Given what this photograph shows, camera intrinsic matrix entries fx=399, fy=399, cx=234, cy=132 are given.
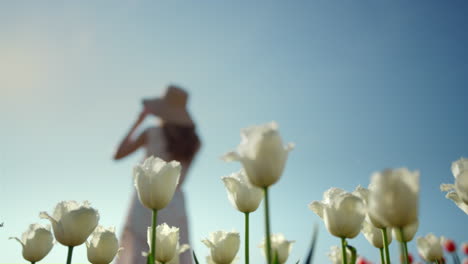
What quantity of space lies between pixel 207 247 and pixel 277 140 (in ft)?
3.59

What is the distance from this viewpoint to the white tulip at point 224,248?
6.83 ft

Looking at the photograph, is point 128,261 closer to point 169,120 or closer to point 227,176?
point 169,120

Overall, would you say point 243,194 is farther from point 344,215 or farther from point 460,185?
point 460,185

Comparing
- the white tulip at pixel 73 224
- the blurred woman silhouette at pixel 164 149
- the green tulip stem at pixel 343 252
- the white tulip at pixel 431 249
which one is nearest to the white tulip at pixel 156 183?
the white tulip at pixel 73 224

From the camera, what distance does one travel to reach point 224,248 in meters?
2.09

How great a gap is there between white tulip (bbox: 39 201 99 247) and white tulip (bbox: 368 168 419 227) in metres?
1.28

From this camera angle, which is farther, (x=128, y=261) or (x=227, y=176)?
(x=128, y=261)

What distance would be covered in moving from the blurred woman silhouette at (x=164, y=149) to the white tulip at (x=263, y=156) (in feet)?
22.8

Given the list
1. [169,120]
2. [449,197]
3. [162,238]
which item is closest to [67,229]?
[162,238]

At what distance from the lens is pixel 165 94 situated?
1241 centimetres

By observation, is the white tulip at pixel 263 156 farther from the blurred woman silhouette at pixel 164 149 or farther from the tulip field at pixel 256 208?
the blurred woman silhouette at pixel 164 149

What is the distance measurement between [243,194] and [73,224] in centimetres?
79

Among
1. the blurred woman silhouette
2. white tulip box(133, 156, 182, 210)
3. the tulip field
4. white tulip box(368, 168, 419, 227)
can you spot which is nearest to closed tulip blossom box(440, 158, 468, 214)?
the tulip field

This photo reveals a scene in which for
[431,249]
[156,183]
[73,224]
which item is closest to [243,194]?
[156,183]
